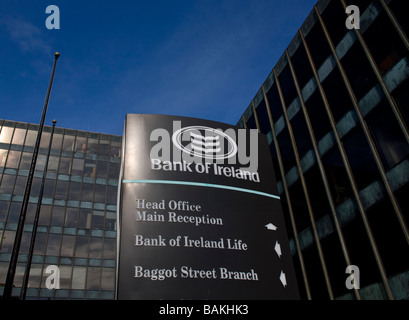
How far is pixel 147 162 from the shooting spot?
6.46 m

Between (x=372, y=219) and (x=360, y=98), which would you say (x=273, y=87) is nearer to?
(x=360, y=98)

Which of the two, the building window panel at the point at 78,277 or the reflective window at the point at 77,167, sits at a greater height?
the reflective window at the point at 77,167

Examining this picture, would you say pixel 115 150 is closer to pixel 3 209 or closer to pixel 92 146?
pixel 92 146

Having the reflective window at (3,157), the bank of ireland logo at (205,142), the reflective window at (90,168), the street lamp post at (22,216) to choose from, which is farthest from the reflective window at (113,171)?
the bank of ireland logo at (205,142)

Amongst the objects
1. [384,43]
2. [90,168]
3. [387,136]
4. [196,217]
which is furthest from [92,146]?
[196,217]

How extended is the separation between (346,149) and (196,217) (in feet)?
53.2

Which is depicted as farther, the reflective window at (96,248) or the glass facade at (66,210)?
the reflective window at (96,248)

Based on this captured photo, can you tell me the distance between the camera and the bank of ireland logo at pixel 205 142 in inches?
272

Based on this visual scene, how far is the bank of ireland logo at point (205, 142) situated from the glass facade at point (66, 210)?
3930 centimetres

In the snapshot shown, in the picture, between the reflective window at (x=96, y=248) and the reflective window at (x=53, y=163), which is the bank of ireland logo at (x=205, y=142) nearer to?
the reflective window at (x=96, y=248)

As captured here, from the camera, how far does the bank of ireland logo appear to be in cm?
691

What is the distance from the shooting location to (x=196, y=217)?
20.1ft

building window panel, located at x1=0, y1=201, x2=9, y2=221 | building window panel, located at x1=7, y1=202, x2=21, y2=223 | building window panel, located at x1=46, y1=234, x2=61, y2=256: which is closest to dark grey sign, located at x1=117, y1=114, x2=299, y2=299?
building window panel, located at x1=46, y1=234, x2=61, y2=256
